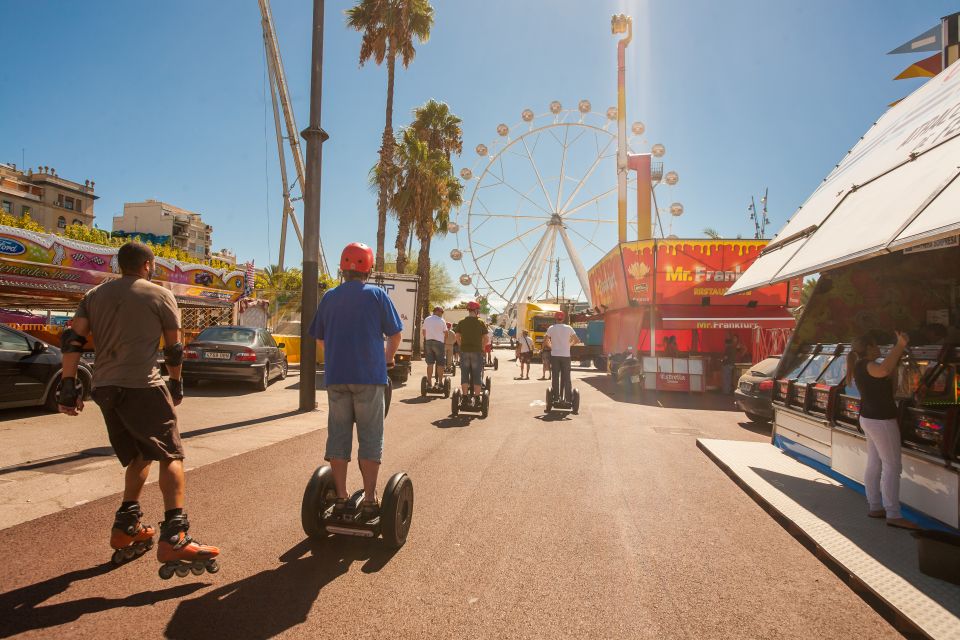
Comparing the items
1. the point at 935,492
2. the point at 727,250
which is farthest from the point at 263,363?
the point at 727,250

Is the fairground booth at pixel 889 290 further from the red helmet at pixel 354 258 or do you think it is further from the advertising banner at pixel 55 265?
the advertising banner at pixel 55 265

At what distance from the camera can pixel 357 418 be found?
3.44 m

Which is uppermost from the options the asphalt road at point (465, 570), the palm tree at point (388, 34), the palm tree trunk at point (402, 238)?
the palm tree at point (388, 34)

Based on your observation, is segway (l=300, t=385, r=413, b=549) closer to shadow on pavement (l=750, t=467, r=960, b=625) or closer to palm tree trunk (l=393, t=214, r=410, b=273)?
shadow on pavement (l=750, t=467, r=960, b=625)

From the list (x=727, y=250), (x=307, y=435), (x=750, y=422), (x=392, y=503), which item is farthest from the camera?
Result: (x=727, y=250)

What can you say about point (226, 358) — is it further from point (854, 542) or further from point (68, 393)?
point (854, 542)

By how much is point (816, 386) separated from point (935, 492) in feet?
6.49

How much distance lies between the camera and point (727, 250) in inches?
682

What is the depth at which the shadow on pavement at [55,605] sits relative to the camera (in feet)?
7.79

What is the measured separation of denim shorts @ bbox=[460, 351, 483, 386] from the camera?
357 inches

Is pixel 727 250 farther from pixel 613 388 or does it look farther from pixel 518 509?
pixel 518 509

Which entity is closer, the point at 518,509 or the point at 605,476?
the point at 518,509

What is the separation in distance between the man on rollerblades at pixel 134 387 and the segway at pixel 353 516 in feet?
1.91

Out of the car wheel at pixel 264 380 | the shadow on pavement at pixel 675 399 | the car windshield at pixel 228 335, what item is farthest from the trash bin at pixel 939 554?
the car windshield at pixel 228 335
